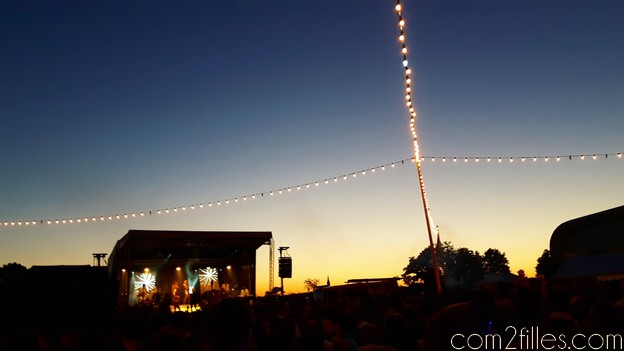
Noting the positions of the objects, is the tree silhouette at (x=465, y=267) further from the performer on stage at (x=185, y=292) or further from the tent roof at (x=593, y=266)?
the performer on stage at (x=185, y=292)

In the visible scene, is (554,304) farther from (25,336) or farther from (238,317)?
(25,336)

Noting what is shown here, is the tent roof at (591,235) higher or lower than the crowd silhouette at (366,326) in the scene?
higher

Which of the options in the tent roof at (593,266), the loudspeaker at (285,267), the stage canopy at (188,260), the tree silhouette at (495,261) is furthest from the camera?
the tree silhouette at (495,261)

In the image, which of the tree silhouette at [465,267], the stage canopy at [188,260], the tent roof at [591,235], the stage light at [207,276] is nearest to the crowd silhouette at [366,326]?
the stage canopy at [188,260]

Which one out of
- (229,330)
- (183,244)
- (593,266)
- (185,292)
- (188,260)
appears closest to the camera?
(229,330)

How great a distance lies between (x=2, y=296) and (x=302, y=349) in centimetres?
1219

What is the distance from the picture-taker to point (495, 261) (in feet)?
330

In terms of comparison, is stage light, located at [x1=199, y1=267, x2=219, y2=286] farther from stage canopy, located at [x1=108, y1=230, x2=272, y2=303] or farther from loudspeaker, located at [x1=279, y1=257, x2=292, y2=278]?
loudspeaker, located at [x1=279, y1=257, x2=292, y2=278]

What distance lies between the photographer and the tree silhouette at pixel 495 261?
99125mm

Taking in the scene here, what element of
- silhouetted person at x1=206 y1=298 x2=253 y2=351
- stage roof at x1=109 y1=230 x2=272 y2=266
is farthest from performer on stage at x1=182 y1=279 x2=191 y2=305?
silhouetted person at x1=206 y1=298 x2=253 y2=351

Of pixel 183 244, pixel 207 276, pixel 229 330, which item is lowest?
pixel 229 330

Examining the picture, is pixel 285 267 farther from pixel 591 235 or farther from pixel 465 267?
pixel 465 267

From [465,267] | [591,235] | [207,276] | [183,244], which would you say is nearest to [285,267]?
[183,244]

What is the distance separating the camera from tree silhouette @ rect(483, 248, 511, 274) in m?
99.1
